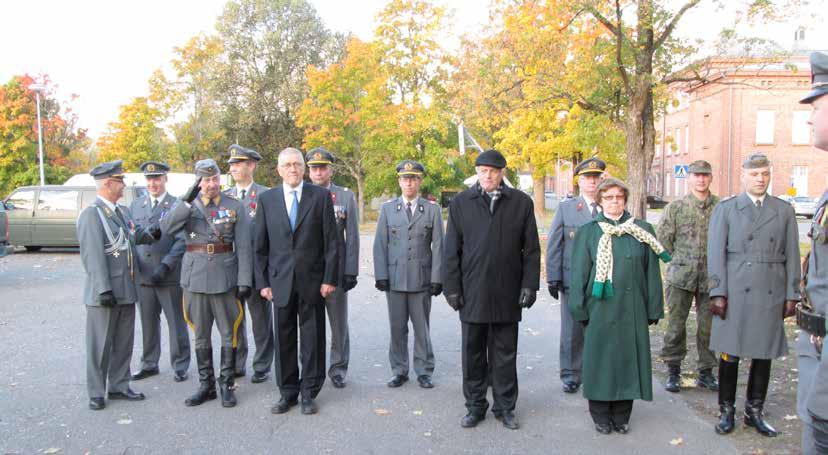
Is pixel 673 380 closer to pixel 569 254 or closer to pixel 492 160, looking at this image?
pixel 569 254

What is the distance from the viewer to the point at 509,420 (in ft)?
16.7

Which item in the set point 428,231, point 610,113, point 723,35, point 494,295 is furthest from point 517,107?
point 494,295

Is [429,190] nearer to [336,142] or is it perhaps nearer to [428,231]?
[336,142]

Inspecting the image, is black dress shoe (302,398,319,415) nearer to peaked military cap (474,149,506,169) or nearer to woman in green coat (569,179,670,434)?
woman in green coat (569,179,670,434)

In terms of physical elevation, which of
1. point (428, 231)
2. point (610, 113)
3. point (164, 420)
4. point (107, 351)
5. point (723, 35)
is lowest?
point (164, 420)

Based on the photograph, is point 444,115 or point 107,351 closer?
point 107,351

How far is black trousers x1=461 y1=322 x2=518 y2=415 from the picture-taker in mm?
5172

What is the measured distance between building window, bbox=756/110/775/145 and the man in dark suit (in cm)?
4852

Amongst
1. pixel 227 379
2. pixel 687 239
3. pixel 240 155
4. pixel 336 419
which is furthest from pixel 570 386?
pixel 240 155

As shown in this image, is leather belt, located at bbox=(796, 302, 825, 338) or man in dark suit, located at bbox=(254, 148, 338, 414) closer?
leather belt, located at bbox=(796, 302, 825, 338)

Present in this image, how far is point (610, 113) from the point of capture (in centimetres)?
1880

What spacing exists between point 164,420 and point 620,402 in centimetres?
370

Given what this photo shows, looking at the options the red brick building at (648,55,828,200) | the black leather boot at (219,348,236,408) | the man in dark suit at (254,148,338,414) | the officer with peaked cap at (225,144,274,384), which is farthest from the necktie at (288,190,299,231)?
the red brick building at (648,55,828,200)

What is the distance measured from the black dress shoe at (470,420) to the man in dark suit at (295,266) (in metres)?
1.34
